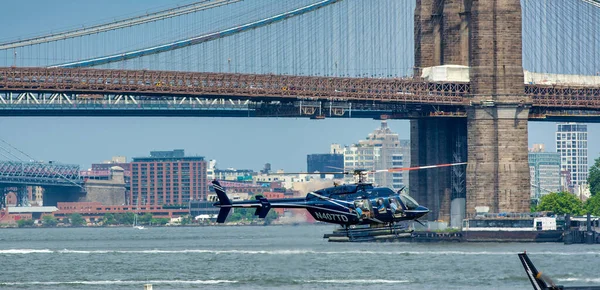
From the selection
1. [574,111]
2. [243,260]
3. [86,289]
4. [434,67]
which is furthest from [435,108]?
[86,289]

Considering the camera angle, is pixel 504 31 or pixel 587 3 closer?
pixel 504 31

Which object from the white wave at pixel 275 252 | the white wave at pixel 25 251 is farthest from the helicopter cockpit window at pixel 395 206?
the white wave at pixel 25 251

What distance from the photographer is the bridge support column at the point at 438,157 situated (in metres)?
145

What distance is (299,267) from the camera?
325 feet

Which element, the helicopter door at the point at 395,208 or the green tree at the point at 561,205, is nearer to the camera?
the helicopter door at the point at 395,208

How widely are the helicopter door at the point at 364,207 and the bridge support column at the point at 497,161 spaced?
6594cm

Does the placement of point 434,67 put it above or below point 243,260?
above

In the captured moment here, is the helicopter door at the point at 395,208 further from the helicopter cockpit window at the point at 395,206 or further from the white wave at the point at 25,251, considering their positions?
the white wave at the point at 25,251

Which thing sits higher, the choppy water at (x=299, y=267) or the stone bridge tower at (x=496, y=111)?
the stone bridge tower at (x=496, y=111)

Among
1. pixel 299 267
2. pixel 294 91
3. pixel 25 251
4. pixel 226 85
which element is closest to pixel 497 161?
pixel 294 91

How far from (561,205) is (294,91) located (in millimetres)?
42821

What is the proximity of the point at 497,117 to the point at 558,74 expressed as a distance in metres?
9.66

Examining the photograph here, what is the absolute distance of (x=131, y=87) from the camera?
434ft

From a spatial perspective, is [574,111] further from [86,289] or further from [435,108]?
[86,289]
